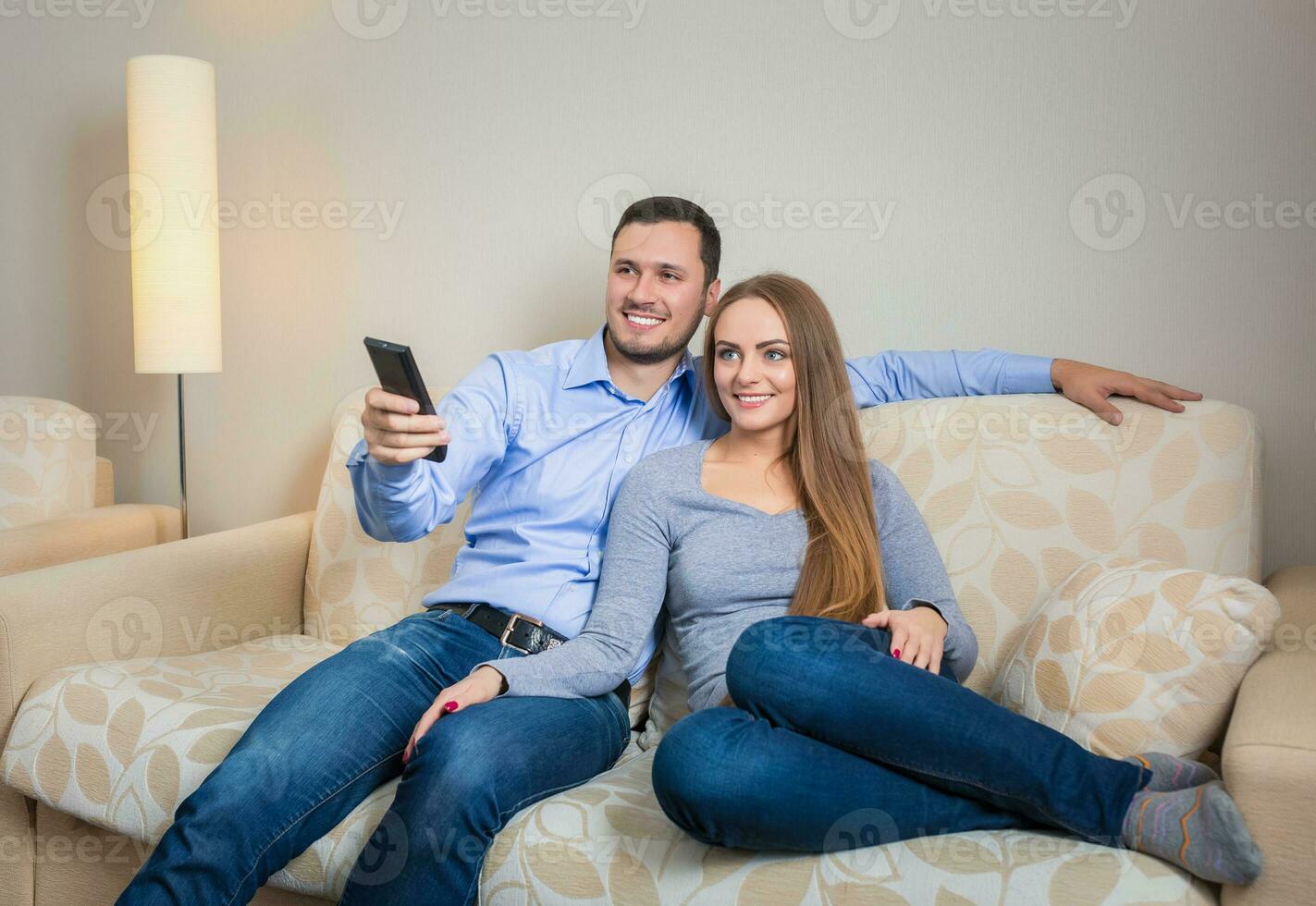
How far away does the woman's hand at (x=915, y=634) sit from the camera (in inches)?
54.9

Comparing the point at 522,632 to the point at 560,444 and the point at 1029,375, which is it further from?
the point at 1029,375

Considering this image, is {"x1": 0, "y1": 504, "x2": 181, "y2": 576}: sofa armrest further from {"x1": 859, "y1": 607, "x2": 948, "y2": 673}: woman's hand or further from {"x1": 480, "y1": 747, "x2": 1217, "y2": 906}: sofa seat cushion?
{"x1": 859, "y1": 607, "x2": 948, "y2": 673}: woman's hand

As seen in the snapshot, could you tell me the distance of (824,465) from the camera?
1610 mm

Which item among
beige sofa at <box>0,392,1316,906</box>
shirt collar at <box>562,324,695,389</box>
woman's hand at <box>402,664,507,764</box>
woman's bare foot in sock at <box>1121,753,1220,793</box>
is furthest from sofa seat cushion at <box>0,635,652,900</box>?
woman's bare foot in sock at <box>1121,753,1220,793</box>

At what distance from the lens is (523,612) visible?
65.4 inches

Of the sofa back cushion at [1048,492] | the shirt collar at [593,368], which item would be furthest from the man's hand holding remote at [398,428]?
the sofa back cushion at [1048,492]

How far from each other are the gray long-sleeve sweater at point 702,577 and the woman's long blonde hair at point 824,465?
4 centimetres

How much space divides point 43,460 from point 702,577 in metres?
1.62

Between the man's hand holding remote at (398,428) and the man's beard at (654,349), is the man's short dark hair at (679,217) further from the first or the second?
the man's hand holding remote at (398,428)

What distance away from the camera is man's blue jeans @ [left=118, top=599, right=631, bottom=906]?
49.2 inches

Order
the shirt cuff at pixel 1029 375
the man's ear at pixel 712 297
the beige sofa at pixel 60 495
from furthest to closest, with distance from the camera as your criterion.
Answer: the beige sofa at pixel 60 495 → the man's ear at pixel 712 297 → the shirt cuff at pixel 1029 375

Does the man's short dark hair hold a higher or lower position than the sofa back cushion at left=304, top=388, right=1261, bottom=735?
higher

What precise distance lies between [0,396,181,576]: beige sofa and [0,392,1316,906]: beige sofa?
36 cm

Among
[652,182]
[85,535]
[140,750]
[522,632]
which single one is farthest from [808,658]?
[85,535]
